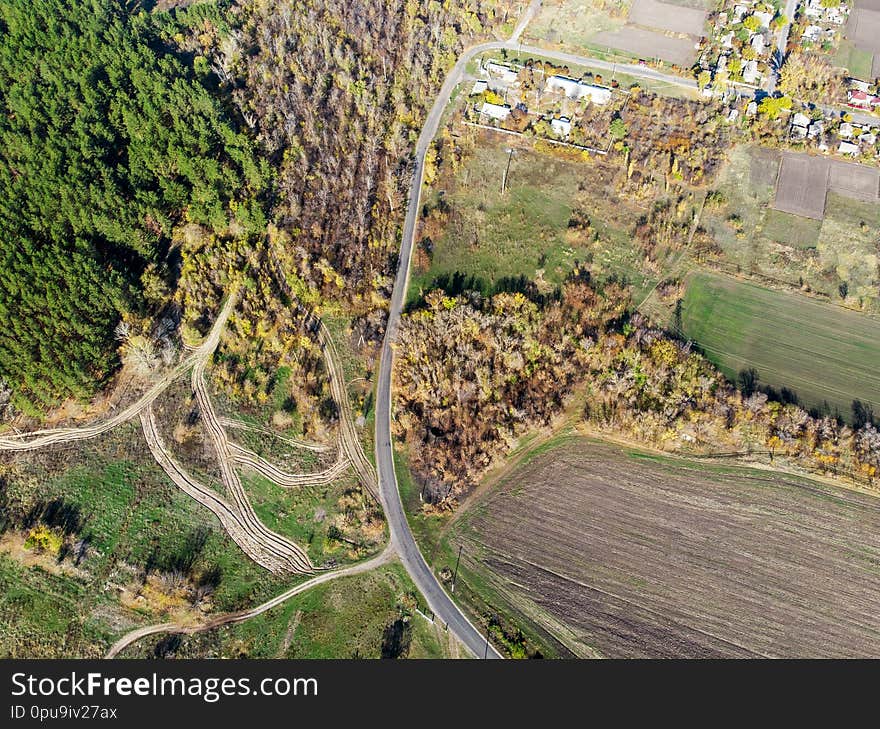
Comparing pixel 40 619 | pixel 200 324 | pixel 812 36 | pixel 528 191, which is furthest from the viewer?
pixel 812 36

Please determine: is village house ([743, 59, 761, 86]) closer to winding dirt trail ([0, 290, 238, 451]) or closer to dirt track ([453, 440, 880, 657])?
dirt track ([453, 440, 880, 657])

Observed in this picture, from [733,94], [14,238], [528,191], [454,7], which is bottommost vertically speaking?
[14,238]

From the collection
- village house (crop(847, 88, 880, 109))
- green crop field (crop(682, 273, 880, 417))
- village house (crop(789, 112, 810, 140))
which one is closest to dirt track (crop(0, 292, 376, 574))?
green crop field (crop(682, 273, 880, 417))

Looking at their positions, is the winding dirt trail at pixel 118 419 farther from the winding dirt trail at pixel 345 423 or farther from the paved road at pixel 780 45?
the paved road at pixel 780 45

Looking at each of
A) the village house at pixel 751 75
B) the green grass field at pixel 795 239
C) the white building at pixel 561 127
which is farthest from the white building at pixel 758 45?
the white building at pixel 561 127

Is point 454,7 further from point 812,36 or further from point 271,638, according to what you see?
point 271,638

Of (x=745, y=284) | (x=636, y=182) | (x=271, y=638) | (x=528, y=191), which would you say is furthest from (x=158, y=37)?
(x=745, y=284)

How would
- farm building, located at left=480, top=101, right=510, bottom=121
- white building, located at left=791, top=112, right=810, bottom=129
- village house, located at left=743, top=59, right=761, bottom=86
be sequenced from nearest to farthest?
1. white building, located at left=791, top=112, right=810, bottom=129
2. farm building, located at left=480, top=101, right=510, bottom=121
3. village house, located at left=743, top=59, right=761, bottom=86
